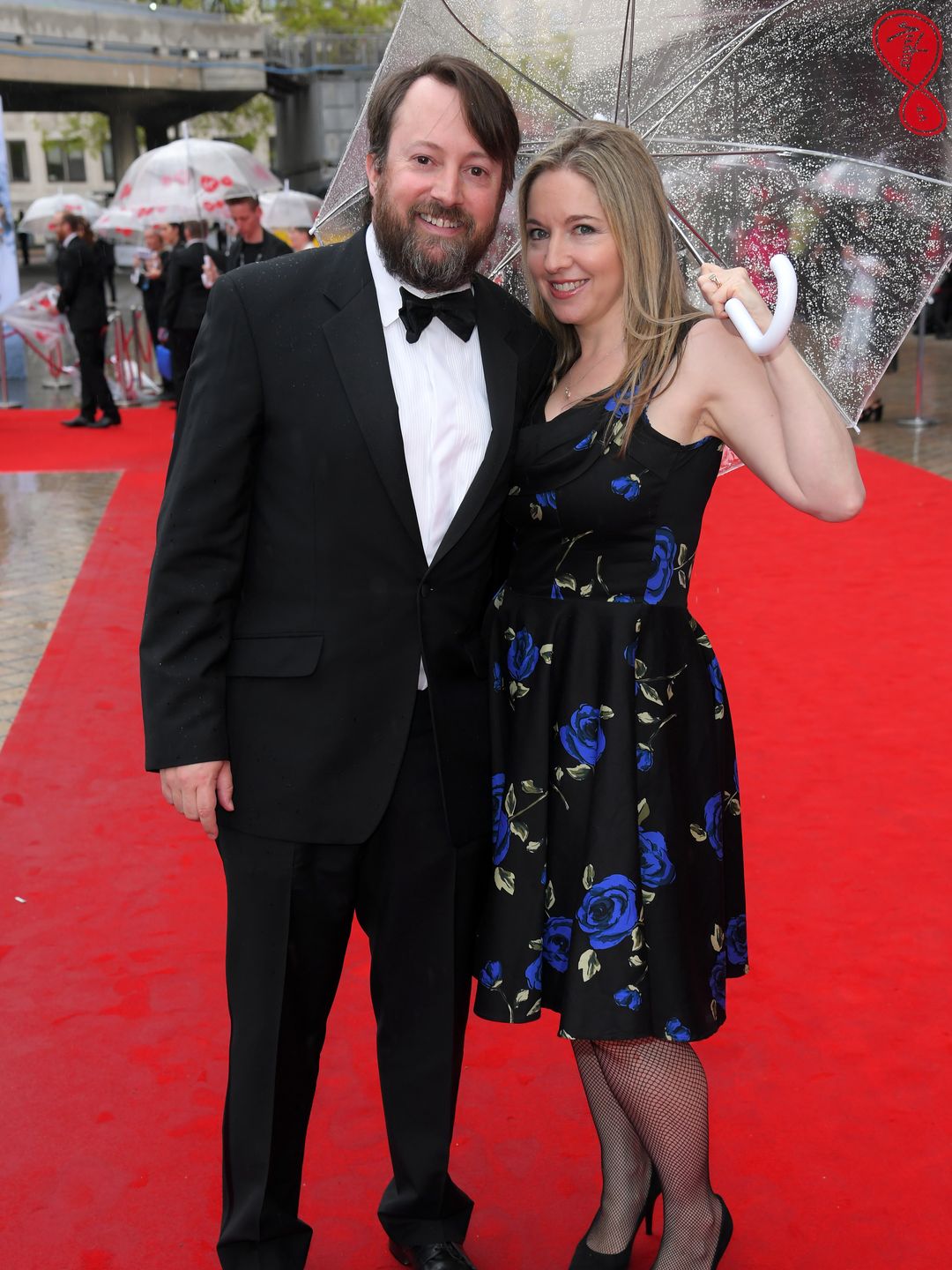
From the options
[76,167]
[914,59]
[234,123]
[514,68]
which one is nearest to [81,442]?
[514,68]

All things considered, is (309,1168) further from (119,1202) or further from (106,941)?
(106,941)

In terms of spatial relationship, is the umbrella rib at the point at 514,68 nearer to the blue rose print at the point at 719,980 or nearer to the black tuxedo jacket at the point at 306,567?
the black tuxedo jacket at the point at 306,567

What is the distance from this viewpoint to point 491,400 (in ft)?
7.89

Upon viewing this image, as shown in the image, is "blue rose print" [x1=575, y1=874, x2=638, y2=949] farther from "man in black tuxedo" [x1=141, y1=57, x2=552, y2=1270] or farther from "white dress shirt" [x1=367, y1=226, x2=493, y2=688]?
"white dress shirt" [x1=367, y1=226, x2=493, y2=688]

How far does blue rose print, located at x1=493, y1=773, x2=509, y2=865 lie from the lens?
247cm

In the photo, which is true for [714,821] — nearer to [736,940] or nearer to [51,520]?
[736,940]

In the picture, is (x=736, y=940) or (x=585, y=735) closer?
(x=585, y=735)

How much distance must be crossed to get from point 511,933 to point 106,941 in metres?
1.80

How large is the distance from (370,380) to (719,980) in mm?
1256

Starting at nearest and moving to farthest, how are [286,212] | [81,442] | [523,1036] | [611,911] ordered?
1. [611,911]
2. [523,1036]
3. [81,442]
4. [286,212]

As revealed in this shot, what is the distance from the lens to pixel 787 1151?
2910 millimetres

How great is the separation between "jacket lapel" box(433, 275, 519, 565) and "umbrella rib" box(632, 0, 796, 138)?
0.78 metres

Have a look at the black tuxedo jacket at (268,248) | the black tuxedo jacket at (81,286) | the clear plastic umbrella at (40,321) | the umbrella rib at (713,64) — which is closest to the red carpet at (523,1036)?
the umbrella rib at (713,64)

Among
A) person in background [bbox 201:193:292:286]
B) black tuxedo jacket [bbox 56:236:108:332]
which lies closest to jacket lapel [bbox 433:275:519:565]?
person in background [bbox 201:193:292:286]
